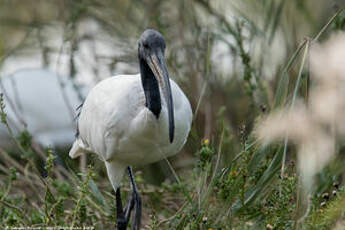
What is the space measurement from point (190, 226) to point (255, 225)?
228mm

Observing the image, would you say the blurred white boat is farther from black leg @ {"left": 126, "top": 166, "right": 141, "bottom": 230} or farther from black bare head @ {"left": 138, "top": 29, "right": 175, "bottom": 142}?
black bare head @ {"left": 138, "top": 29, "right": 175, "bottom": 142}

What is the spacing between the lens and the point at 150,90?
7.50ft

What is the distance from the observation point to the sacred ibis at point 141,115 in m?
2.24

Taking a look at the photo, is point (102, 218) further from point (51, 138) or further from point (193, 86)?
point (51, 138)

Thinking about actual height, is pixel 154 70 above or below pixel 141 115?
above

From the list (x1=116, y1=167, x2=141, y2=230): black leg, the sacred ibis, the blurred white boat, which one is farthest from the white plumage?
the blurred white boat

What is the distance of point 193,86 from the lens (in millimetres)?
3938

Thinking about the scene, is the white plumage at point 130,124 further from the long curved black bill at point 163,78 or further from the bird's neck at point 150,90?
the long curved black bill at point 163,78

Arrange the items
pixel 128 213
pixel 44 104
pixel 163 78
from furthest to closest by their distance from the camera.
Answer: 1. pixel 44 104
2. pixel 128 213
3. pixel 163 78

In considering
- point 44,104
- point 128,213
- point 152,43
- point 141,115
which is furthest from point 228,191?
point 44,104

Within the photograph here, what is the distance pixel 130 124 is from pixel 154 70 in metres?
0.25

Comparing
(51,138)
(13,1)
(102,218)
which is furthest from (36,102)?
(102,218)

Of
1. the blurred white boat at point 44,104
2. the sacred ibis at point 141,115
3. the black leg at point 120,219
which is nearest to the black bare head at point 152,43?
the sacred ibis at point 141,115

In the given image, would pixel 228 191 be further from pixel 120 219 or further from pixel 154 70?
pixel 120 219
